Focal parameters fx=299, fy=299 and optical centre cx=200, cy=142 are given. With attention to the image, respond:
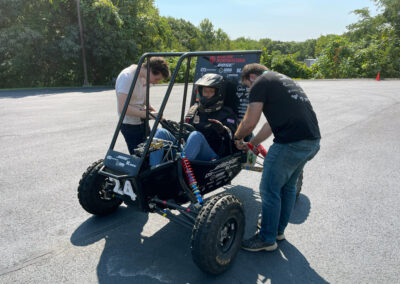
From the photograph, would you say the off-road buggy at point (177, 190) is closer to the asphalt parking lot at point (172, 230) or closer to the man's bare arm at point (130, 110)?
the man's bare arm at point (130, 110)

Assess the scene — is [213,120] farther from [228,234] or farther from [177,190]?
[228,234]

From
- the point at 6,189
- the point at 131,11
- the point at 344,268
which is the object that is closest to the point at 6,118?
the point at 6,189

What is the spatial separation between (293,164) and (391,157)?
14.8ft

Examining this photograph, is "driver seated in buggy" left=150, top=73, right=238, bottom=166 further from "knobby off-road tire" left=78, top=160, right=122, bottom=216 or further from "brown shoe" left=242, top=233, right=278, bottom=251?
"brown shoe" left=242, top=233, right=278, bottom=251

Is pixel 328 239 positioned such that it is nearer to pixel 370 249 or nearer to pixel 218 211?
pixel 370 249

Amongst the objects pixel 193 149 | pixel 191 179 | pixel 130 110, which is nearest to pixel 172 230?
pixel 191 179

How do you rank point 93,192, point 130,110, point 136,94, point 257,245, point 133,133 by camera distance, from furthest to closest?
point 133,133 < point 136,94 < point 130,110 < point 93,192 < point 257,245

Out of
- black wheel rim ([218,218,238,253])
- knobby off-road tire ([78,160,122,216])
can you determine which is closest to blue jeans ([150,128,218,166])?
knobby off-road tire ([78,160,122,216])

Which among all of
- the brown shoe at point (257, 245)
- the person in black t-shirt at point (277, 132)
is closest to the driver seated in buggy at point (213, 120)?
the person in black t-shirt at point (277, 132)

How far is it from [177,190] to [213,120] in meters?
1.01

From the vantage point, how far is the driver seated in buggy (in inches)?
148

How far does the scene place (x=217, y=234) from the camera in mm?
2631

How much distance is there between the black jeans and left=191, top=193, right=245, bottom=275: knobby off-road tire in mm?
1699

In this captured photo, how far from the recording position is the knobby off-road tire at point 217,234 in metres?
2.55
